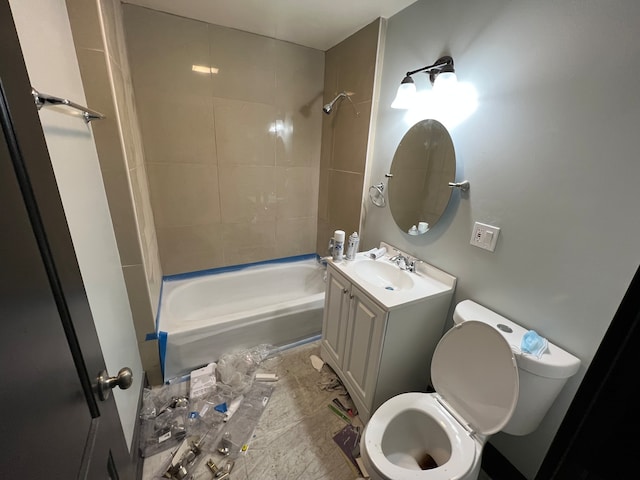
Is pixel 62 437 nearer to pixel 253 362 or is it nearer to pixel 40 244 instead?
pixel 40 244

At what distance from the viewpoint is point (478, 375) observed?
1067 mm

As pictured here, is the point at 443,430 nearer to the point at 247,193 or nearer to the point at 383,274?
the point at 383,274

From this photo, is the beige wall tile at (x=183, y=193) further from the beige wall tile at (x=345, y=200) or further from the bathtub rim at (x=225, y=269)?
the beige wall tile at (x=345, y=200)

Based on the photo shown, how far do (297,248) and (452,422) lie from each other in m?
1.92

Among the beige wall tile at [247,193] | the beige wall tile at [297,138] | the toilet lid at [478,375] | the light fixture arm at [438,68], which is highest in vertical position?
the light fixture arm at [438,68]

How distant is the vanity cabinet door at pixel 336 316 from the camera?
1.53 m

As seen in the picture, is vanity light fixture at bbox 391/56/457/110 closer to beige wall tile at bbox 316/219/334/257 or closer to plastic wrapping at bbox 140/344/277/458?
beige wall tile at bbox 316/219/334/257

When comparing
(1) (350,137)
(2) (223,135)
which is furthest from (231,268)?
(1) (350,137)

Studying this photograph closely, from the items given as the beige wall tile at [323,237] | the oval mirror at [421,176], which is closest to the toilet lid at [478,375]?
the oval mirror at [421,176]

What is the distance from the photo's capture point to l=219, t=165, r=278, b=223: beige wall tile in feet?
7.25

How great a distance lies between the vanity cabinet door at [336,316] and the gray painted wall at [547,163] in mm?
603

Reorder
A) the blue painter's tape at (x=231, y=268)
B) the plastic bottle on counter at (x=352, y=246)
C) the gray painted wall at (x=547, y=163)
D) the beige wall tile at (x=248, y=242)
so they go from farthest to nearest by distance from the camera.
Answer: the beige wall tile at (x=248, y=242) → the blue painter's tape at (x=231, y=268) → the plastic bottle on counter at (x=352, y=246) → the gray painted wall at (x=547, y=163)

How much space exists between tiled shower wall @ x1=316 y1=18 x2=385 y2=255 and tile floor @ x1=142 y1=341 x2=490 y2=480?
45.9 inches

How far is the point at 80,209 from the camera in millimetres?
913
